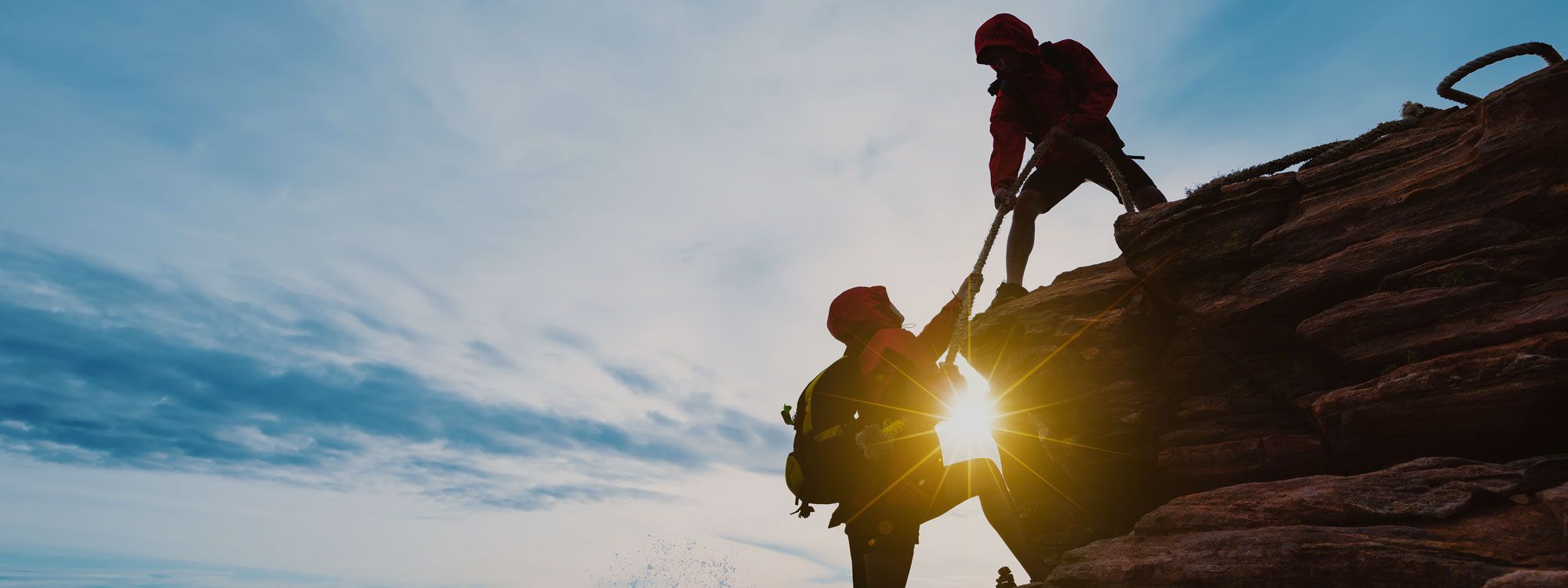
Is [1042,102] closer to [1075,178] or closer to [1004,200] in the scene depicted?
[1075,178]

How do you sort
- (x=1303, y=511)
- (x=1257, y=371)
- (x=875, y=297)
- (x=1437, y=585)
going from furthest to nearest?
1. (x=1257, y=371)
2. (x=875, y=297)
3. (x=1303, y=511)
4. (x=1437, y=585)

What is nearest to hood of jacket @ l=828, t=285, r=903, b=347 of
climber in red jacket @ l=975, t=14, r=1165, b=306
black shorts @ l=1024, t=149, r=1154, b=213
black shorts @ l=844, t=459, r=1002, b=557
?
black shorts @ l=844, t=459, r=1002, b=557

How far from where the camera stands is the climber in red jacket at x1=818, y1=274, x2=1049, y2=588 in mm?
7887

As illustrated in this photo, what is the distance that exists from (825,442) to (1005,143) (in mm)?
6270

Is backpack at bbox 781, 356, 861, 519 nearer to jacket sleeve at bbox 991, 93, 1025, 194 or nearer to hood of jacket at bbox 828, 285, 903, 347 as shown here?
hood of jacket at bbox 828, 285, 903, 347

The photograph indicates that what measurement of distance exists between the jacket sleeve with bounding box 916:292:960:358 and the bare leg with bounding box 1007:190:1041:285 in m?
3.06

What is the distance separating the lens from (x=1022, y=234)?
12.4 metres

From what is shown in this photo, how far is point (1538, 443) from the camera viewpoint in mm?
7148

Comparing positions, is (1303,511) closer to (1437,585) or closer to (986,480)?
(1437,585)

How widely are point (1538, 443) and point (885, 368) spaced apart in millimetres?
5976

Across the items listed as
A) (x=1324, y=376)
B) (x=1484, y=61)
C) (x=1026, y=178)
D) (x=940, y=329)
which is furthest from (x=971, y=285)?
(x=1484, y=61)

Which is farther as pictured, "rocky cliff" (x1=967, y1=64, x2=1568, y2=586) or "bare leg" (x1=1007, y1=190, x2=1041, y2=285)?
"bare leg" (x1=1007, y1=190, x2=1041, y2=285)

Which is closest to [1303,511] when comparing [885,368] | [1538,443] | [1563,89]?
[1538,443]

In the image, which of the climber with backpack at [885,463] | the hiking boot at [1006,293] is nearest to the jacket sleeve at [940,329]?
the climber with backpack at [885,463]
